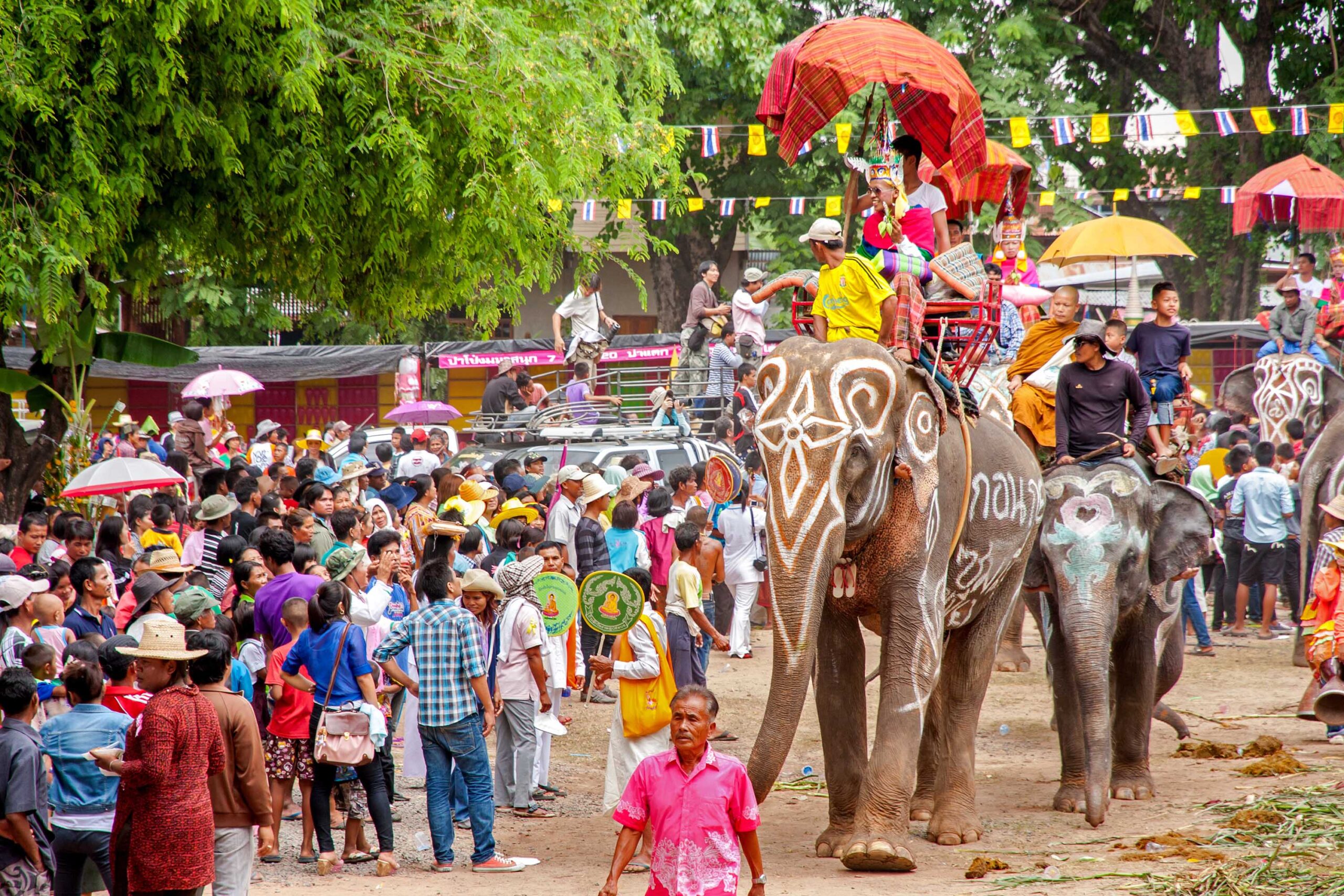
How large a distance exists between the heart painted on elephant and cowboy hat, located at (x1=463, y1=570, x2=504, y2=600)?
3636 millimetres

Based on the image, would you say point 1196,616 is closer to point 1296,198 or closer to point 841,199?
point 1296,198

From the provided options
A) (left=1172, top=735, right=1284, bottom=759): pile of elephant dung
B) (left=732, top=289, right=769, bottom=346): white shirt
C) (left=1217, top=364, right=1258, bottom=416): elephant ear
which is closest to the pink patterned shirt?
(left=1172, top=735, right=1284, bottom=759): pile of elephant dung

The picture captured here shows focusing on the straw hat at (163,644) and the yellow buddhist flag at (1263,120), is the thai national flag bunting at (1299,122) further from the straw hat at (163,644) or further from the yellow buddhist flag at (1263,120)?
the straw hat at (163,644)

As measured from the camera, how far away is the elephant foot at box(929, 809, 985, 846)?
8.85 metres

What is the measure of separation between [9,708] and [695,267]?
25.6 m

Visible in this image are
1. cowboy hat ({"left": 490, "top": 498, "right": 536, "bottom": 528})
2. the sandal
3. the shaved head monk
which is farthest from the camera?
cowboy hat ({"left": 490, "top": 498, "right": 536, "bottom": 528})

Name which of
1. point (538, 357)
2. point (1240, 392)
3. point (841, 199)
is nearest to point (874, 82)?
point (1240, 392)

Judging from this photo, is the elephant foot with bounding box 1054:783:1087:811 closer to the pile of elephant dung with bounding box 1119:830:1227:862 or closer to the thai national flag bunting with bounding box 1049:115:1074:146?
the pile of elephant dung with bounding box 1119:830:1227:862

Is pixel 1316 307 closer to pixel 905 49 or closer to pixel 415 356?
pixel 905 49

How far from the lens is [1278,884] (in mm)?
7645

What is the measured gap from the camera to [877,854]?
783 centimetres

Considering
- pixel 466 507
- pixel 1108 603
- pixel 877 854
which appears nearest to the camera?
pixel 877 854

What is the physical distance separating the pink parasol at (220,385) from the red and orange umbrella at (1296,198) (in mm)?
13634

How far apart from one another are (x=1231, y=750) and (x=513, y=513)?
20.7ft
